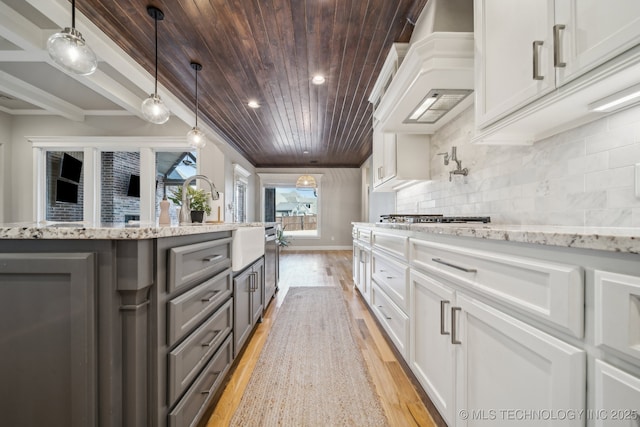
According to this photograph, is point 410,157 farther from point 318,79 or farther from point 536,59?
point 536,59

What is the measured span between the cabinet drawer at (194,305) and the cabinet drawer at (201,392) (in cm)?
25

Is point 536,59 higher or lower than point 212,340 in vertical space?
higher

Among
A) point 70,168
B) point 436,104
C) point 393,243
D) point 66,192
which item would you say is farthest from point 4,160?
point 436,104

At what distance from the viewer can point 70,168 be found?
Answer: 15.2ft

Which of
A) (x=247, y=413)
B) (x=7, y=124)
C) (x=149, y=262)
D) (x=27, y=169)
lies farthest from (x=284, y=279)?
(x=7, y=124)

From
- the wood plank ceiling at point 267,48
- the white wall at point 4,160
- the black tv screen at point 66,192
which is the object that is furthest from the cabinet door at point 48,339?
the white wall at point 4,160

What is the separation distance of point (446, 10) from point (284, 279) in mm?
3702

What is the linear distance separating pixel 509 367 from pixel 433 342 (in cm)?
47

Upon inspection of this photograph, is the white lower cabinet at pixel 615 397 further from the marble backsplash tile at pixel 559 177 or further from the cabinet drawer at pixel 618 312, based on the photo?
the marble backsplash tile at pixel 559 177

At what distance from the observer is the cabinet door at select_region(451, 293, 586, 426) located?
1.97 feet

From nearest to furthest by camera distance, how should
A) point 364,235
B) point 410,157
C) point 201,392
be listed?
1. point 201,392
2. point 410,157
3. point 364,235

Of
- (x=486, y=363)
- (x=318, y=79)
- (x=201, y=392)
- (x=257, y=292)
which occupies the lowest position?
(x=201, y=392)

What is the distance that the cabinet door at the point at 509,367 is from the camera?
600mm

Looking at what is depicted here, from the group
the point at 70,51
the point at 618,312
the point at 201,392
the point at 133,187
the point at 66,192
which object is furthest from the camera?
the point at 133,187
